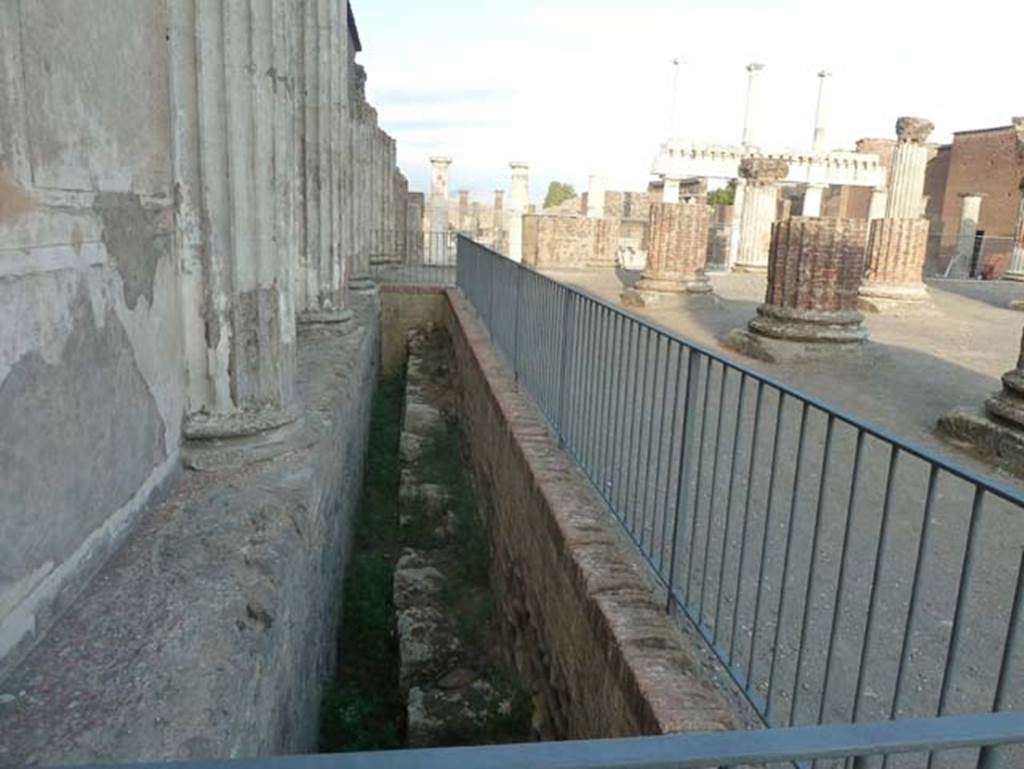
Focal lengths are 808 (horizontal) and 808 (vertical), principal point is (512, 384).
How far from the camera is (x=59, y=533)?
2332mm

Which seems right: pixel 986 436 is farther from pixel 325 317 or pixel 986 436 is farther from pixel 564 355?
pixel 325 317

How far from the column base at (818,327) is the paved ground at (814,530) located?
2.35 feet

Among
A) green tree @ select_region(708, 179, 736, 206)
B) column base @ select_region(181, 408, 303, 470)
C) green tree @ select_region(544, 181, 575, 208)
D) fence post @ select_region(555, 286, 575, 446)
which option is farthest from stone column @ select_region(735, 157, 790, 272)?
green tree @ select_region(544, 181, 575, 208)

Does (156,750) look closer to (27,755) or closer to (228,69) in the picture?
(27,755)

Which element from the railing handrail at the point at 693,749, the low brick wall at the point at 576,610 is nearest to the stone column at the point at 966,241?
the low brick wall at the point at 576,610

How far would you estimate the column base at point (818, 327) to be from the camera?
338 inches

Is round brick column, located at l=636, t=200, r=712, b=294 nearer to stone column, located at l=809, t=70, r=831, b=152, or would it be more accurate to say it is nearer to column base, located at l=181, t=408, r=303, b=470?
column base, located at l=181, t=408, r=303, b=470

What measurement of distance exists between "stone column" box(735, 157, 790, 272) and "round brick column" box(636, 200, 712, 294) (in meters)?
5.37

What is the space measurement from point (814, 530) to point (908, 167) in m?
16.1

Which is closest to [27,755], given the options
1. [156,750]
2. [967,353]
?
[156,750]

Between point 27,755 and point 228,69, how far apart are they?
8.84 feet

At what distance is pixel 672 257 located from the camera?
13664mm

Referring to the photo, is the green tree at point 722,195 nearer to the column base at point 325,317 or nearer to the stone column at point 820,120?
the stone column at point 820,120

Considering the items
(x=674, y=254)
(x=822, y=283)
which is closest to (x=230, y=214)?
(x=822, y=283)
